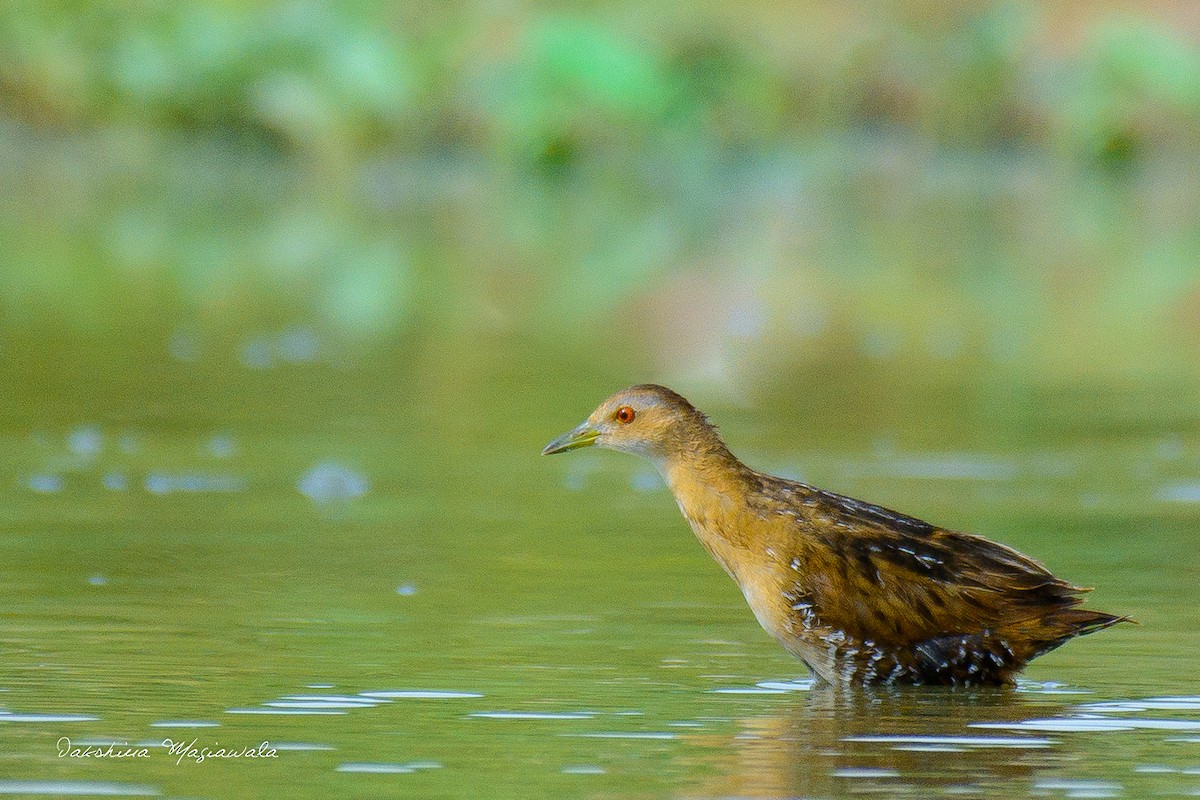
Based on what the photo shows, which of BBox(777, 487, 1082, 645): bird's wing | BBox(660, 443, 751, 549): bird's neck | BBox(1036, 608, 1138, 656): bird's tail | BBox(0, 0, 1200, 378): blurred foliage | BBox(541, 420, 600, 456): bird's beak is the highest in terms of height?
BBox(0, 0, 1200, 378): blurred foliage

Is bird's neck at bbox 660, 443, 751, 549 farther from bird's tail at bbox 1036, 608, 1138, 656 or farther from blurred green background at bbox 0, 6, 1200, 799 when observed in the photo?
bird's tail at bbox 1036, 608, 1138, 656

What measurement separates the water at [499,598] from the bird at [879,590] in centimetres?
13

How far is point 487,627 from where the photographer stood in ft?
25.8

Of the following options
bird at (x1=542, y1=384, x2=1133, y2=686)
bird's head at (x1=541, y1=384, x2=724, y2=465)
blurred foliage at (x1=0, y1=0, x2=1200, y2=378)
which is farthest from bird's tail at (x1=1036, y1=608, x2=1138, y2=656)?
blurred foliage at (x1=0, y1=0, x2=1200, y2=378)

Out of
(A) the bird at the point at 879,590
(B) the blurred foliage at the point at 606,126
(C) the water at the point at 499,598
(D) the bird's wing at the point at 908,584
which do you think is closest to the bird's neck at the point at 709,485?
(A) the bird at the point at 879,590

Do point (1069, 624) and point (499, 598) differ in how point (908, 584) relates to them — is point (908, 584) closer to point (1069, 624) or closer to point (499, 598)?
point (1069, 624)

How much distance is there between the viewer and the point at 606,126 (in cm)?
3416

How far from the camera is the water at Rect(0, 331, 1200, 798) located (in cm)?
605

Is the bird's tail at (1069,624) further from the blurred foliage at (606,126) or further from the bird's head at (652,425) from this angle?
the blurred foliage at (606,126)

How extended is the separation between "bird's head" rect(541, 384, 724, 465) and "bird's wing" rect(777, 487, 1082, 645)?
437 millimetres

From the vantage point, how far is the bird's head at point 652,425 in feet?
24.7

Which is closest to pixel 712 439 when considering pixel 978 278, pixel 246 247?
pixel 978 278

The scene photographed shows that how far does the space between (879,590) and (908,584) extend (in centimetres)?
8

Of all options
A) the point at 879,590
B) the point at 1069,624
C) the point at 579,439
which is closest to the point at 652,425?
the point at 579,439
